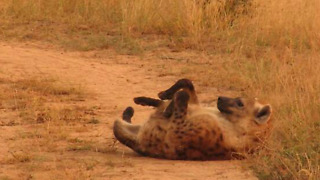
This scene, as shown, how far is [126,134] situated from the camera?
681 centimetres

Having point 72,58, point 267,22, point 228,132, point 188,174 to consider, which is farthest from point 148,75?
point 188,174

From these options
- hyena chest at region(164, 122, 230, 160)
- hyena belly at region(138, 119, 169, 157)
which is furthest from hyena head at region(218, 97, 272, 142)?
hyena belly at region(138, 119, 169, 157)

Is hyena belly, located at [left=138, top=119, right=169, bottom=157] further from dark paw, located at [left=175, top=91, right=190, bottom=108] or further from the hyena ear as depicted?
the hyena ear

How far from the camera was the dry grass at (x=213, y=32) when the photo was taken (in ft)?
28.3

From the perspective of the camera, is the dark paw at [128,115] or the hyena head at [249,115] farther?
the dark paw at [128,115]

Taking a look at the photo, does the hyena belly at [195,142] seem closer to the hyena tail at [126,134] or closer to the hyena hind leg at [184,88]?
the hyena tail at [126,134]

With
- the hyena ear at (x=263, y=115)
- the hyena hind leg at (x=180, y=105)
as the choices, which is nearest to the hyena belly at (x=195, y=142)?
the hyena hind leg at (x=180, y=105)

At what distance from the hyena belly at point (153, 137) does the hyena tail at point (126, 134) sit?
0.06 metres

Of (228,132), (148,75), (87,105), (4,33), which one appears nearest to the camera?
(228,132)

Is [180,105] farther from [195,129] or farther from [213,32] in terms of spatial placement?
[213,32]

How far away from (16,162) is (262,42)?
5.27m

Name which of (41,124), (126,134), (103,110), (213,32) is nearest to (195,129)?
(126,134)

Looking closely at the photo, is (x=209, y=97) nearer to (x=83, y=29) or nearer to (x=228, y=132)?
(x=228, y=132)

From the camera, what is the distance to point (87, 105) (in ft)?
27.6
